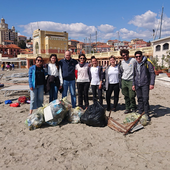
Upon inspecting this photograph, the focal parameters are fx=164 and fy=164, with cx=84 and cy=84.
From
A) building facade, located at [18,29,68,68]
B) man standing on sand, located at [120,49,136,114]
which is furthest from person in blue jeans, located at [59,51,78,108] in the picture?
building facade, located at [18,29,68,68]

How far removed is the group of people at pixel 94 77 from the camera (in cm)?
417

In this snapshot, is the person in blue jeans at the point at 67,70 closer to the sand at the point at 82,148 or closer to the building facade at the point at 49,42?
the sand at the point at 82,148

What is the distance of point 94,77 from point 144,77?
4.71 ft

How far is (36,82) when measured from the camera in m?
4.31

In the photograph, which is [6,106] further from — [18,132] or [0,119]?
[18,132]

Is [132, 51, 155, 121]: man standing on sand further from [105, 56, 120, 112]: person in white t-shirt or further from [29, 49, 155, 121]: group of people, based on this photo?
[105, 56, 120, 112]: person in white t-shirt

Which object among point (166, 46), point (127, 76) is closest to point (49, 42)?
point (166, 46)

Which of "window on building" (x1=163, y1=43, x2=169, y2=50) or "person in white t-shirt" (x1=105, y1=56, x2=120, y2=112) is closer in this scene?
"person in white t-shirt" (x1=105, y1=56, x2=120, y2=112)

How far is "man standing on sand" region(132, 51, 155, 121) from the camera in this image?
4.10 metres

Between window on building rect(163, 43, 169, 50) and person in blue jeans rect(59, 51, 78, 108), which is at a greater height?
window on building rect(163, 43, 169, 50)

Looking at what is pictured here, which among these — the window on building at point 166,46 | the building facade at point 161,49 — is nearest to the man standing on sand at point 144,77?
the building facade at point 161,49

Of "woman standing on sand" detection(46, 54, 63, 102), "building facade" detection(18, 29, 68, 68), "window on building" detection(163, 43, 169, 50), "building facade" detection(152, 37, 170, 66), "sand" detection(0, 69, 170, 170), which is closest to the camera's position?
"sand" detection(0, 69, 170, 170)

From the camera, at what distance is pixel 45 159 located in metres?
2.66

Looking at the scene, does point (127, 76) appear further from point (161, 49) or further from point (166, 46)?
point (161, 49)
